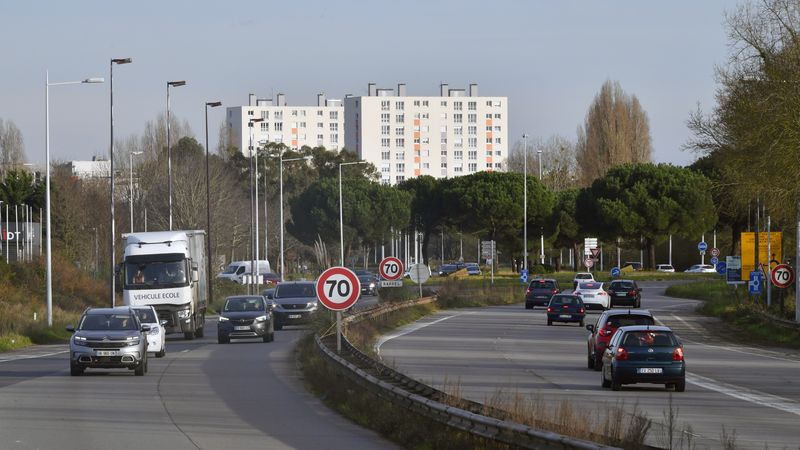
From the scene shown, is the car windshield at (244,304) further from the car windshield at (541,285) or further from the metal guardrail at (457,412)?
the car windshield at (541,285)

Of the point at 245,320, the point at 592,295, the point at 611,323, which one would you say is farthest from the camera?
the point at 592,295

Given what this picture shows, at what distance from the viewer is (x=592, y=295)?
220 feet

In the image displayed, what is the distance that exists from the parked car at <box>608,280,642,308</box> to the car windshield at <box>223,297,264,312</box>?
27.8 m

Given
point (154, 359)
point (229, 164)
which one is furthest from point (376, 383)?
point (229, 164)

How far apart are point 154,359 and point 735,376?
596 inches

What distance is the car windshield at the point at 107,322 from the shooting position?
29219 millimetres

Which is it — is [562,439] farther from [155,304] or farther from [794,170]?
[155,304]

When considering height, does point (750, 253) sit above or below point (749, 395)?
above

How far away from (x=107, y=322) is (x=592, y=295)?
40.9 meters

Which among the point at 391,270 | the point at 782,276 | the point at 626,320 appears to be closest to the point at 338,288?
the point at 626,320

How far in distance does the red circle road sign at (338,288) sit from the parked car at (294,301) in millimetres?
26348

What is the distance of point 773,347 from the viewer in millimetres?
42938

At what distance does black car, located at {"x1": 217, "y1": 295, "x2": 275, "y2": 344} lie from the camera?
43.6 metres

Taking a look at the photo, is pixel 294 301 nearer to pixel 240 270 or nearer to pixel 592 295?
pixel 592 295
